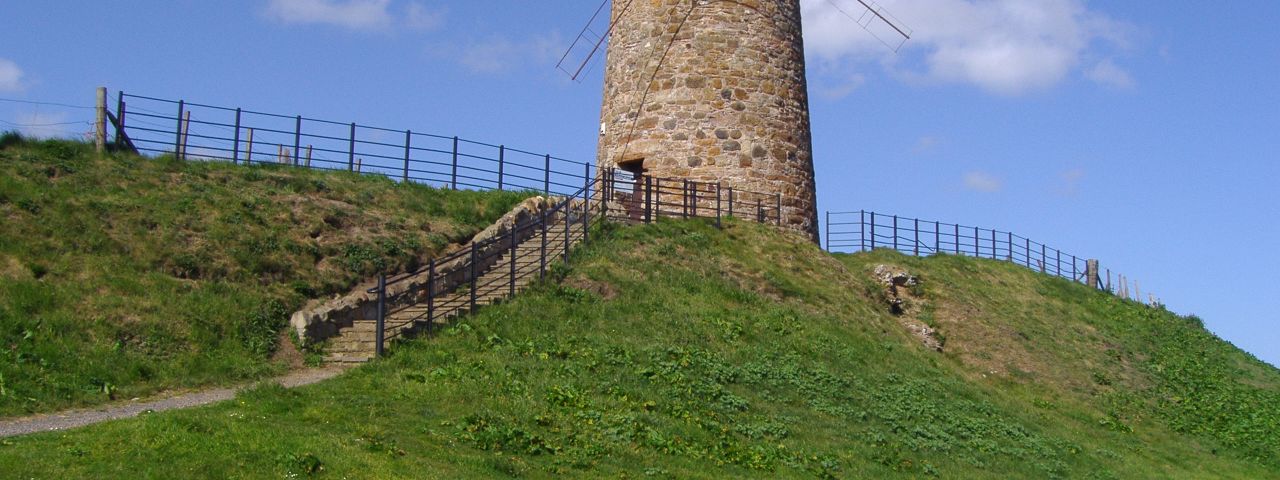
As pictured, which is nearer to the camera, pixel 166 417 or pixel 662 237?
pixel 166 417

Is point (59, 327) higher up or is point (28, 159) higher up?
point (28, 159)

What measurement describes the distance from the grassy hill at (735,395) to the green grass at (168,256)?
2.25 m

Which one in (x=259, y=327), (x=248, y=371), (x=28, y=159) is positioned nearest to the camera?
(x=248, y=371)

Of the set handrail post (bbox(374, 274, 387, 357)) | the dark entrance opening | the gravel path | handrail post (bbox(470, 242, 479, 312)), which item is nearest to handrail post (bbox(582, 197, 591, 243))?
the dark entrance opening

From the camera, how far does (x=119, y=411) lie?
1245 centimetres

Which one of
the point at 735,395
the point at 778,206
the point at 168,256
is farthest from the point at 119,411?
the point at 778,206

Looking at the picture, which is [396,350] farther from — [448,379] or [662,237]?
[662,237]

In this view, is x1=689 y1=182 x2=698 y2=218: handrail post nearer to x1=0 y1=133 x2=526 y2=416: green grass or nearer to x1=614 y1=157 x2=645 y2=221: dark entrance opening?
x1=614 y1=157 x2=645 y2=221: dark entrance opening

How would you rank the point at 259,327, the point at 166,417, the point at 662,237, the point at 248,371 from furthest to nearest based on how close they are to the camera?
1. the point at 662,237
2. the point at 259,327
3. the point at 248,371
4. the point at 166,417

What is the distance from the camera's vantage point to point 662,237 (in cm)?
2056

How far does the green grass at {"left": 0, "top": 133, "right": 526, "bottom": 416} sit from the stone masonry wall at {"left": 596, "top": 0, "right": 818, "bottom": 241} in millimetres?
3685

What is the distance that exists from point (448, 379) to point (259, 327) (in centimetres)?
349

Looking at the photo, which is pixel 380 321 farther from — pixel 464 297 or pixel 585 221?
pixel 585 221

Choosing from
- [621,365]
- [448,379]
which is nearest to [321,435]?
[448,379]
